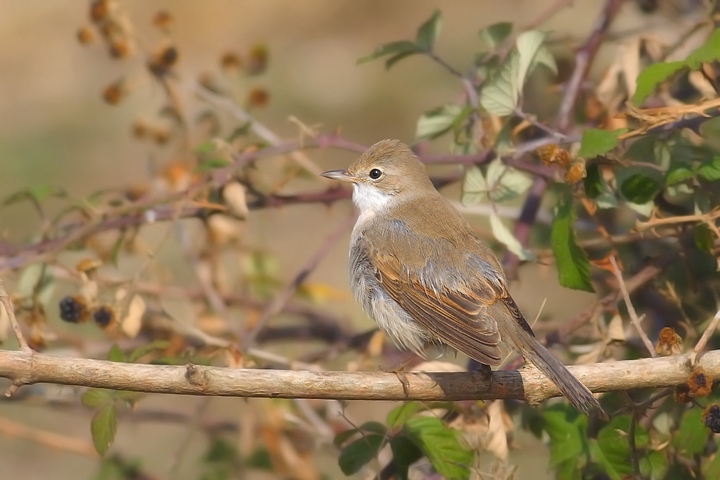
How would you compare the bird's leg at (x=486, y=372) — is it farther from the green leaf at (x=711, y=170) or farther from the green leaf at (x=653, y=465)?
the green leaf at (x=711, y=170)

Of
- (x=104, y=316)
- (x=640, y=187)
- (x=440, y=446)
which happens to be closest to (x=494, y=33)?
(x=640, y=187)

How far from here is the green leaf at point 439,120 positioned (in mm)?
3840

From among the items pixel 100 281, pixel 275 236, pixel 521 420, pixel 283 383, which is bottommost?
pixel 275 236

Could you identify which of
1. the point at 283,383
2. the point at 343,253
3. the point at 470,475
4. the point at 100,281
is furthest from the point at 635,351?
the point at 343,253

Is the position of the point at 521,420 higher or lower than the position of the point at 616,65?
lower

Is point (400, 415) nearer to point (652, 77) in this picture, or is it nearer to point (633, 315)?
point (633, 315)

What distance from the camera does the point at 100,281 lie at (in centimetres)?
383

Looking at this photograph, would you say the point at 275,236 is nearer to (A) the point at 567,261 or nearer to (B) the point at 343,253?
(B) the point at 343,253

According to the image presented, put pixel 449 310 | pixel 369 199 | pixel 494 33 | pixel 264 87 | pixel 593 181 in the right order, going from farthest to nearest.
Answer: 1. pixel 264 87
2. pixel 369 199
3. pixel 494 33
4. pixel 449 310
5. pixel 593 181

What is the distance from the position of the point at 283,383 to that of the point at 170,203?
5.20 ft

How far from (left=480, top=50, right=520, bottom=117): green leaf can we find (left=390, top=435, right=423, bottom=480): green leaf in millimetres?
1253

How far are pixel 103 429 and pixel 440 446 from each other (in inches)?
42.0

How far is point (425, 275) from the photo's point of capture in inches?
145

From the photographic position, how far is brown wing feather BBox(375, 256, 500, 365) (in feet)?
10.6
